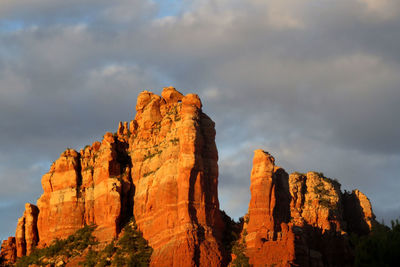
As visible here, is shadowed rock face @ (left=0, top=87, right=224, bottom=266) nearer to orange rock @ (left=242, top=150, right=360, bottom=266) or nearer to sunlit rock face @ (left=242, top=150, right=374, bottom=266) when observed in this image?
orange rock @ (left=242, top=150, right=360, bottom=266)

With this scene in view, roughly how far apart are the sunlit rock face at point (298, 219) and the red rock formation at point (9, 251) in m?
39.3

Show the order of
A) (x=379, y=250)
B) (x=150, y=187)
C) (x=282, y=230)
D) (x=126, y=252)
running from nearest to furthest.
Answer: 1. (x=379, y=250)
2. (x=282, y=230)
3. (x=126, y=252)
4. (x=150, y=187)

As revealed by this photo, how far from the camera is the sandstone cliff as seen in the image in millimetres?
120750

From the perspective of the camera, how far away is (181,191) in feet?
403

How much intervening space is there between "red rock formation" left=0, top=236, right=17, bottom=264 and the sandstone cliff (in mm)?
159

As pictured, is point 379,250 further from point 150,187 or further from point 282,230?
point 150,187

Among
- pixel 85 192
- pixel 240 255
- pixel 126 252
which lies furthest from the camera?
pixel 85 192

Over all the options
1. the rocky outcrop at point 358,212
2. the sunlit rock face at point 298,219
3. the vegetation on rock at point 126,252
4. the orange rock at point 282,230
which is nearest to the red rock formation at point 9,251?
the vegetation on rock at point 126,252

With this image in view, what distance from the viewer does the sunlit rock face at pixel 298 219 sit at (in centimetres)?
11950

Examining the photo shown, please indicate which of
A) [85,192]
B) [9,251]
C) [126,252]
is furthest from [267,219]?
[9,251]

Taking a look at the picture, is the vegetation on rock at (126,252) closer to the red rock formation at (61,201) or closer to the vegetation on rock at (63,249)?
the vegetation on rock at (63,249)

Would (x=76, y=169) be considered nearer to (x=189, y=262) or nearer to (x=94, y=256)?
(x=94, y=256)

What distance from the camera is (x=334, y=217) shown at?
149 metres

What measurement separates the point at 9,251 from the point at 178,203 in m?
37.1
